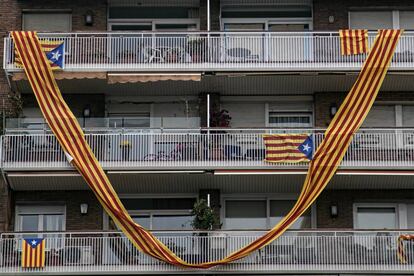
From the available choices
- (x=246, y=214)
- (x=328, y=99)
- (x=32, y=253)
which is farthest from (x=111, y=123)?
(x=328, y=99)

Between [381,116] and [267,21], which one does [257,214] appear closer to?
[381,116]

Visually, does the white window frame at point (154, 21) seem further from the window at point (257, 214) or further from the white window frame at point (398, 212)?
the white window frame at point (398, 212)

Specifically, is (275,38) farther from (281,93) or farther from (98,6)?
(98,6)

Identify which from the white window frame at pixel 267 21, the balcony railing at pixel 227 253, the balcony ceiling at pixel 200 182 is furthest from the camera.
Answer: the white window frame at pixel 267 21

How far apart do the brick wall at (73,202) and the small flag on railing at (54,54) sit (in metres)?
3.89

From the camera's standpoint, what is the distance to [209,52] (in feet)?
106

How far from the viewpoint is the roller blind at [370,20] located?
33844mm

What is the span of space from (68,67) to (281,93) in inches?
262

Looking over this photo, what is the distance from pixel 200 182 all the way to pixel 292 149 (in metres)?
3.02

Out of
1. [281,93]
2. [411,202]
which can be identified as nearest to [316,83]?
[281,93]

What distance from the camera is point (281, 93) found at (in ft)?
109

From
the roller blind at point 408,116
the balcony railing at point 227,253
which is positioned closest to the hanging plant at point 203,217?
the balcony railing at point 227,253

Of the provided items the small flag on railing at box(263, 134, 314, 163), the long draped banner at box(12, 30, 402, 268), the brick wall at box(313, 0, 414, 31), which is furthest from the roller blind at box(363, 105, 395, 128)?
the small flag on railing at box(263, 134, 314, 163)

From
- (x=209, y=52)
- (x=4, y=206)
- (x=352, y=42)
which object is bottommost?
(x=4, y=206)
